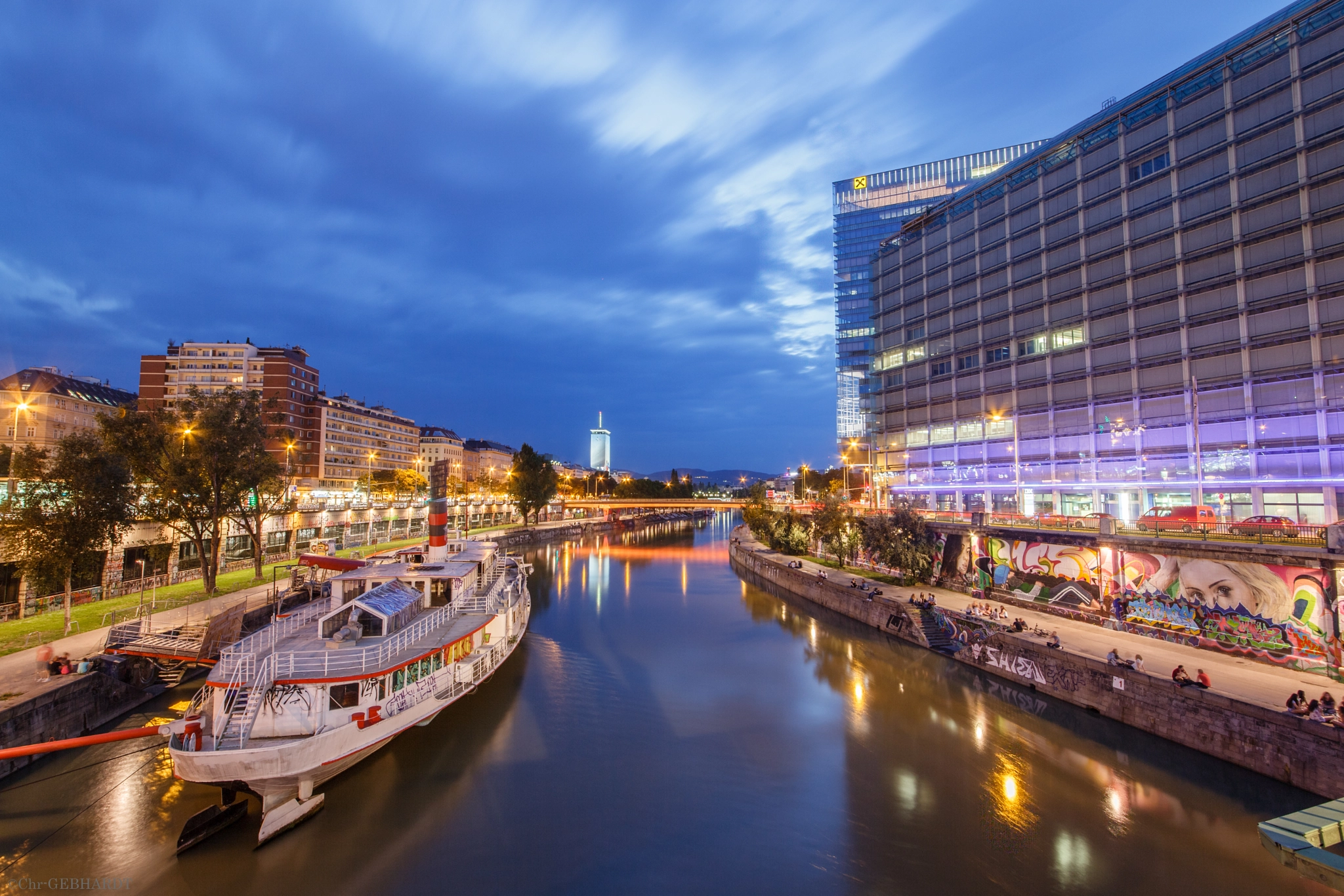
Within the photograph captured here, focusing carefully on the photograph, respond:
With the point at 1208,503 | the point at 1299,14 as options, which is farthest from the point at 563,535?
the point at 1299,14

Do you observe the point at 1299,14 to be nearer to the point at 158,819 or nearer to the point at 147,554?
the point at 158,819

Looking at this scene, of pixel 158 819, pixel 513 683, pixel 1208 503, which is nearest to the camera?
pixel 158 819

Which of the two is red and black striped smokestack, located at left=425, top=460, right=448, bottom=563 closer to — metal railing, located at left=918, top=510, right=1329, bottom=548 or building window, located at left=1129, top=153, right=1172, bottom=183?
metal railing, located at left=918, top=510, right=1329, bottom=548

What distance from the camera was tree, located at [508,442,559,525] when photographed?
107 meters

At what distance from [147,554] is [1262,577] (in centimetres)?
5948

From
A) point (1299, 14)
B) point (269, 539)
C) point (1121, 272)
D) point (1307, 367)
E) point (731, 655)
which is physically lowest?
point (731, 655)

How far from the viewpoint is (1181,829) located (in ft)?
56.0

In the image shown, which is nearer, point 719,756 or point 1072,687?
point 719,756

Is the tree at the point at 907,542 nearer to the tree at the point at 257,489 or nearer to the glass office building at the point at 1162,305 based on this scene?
the glass office building at the point at 1162,305

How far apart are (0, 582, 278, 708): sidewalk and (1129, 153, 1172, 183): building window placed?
78.9 meters

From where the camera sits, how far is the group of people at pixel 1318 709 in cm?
1717

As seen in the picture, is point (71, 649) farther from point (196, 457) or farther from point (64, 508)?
point (196, 457)

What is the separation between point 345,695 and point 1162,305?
225ft

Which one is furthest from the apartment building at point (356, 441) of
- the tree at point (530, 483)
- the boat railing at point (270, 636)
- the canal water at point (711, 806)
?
the canal water at point (711, 806)
